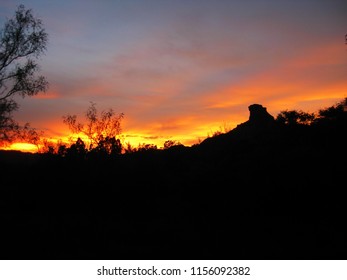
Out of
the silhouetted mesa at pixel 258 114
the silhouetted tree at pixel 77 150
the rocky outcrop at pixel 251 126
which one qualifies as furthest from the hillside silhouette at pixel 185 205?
the silhouetted mesa at pixel 258 114

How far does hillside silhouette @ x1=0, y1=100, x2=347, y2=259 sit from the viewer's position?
10.1 meters

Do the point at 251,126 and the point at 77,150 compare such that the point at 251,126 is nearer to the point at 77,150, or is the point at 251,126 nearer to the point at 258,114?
the point at 258,114

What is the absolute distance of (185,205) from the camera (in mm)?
15305

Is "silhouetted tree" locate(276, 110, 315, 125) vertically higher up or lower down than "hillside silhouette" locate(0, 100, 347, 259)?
higher up

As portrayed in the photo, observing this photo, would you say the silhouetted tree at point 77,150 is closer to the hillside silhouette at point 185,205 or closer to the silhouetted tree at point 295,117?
the hillside silhouette at point 185,205

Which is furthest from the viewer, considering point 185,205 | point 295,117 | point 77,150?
point 295,117

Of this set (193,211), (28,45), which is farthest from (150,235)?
(28,45)

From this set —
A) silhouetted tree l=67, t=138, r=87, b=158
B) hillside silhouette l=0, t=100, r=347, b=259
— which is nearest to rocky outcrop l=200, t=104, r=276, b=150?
hillside silhouette l=0, t=100, r=347, b=259

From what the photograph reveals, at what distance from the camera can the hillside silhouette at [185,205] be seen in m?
10.1

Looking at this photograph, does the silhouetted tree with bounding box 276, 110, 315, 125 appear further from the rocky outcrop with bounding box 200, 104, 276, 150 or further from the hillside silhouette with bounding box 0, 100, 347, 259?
the hillside silhouette with bounding box 0, 100, 347, 259

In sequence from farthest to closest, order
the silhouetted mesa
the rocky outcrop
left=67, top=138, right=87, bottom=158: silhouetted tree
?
1. the silhouetted mesa
2. the rocky outcrop
3. left=67, top=138, right=87, bottom=158: silhouetted tree

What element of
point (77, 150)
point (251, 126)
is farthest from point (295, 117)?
point (77, 150)

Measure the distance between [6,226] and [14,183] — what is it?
8359mm

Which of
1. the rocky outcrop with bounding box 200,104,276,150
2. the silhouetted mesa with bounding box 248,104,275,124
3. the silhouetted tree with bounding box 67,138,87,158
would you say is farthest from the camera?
the silhouetted mesa with bounding box 248,104,275,124
